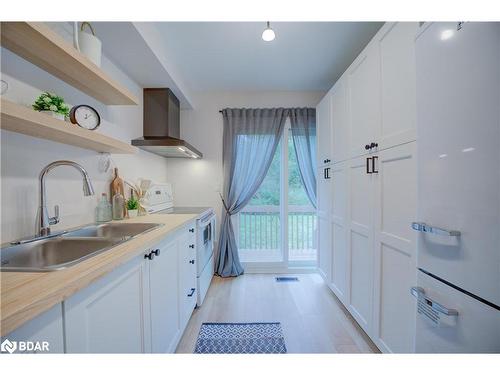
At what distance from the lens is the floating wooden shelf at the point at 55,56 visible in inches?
34.8

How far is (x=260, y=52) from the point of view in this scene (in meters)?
2.18

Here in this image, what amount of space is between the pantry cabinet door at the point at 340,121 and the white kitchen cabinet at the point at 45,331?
2.00 m

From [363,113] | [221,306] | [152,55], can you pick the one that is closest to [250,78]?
[152,55]

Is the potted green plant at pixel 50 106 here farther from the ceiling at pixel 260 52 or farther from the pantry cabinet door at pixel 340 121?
the pantry cabinet door at pixel 340 121

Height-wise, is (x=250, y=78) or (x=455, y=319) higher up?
(x=250, y=78)

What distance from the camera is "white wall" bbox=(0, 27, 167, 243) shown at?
1.02 m

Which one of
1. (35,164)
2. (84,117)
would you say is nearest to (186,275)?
(35,164)

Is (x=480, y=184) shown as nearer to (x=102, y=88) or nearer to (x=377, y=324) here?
(x=377, y=324)

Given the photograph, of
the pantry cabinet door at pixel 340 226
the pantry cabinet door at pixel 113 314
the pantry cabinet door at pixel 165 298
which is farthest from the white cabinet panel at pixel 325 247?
the pantry cabinet door at pixel 113 314

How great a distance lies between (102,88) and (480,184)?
6.35ft

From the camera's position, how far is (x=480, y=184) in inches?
26.4
